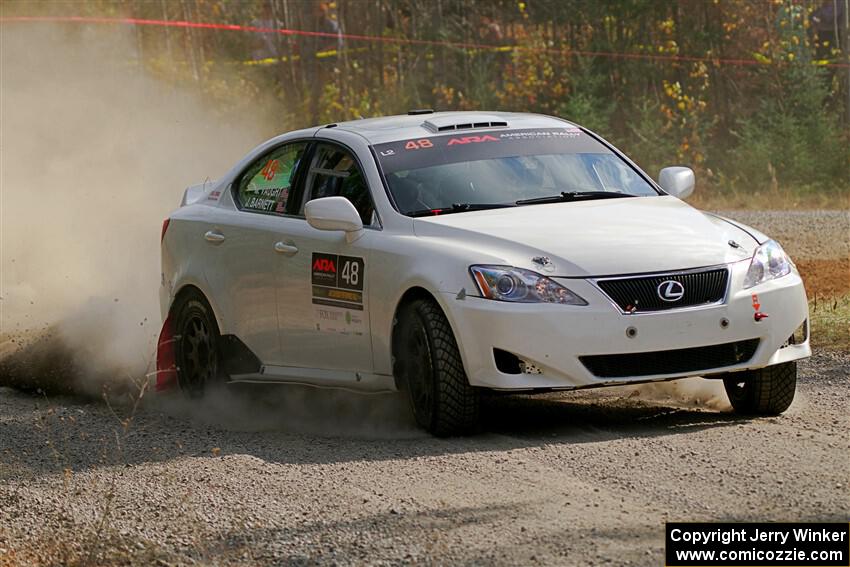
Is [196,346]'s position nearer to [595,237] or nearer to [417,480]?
[595,237]

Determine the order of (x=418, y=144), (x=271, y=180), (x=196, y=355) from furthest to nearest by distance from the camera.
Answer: (x=196, y=355) → (x=271, y=180) → (x=418, y=144)

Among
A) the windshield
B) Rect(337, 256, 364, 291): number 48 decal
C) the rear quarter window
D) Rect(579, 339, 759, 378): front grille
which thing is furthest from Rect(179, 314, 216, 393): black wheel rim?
Rect(579, 339, 759, 378): front grille

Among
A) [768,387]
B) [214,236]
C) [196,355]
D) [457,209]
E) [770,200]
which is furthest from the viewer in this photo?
[770,200]

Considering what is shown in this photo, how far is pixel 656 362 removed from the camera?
7656 mm

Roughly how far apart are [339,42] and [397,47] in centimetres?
145

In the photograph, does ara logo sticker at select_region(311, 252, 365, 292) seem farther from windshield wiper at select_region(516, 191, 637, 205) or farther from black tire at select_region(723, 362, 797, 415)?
black tire at select_region(723, 362, 797, 415)

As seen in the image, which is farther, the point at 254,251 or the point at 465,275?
the point at 254,251

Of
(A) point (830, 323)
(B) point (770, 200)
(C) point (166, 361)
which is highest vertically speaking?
(C) point (166, 361)

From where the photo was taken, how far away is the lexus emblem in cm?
762

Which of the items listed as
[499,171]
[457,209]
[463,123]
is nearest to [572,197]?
[499,171]

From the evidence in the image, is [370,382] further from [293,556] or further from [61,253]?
[61,253]

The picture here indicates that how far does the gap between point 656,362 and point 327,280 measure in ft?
6.83

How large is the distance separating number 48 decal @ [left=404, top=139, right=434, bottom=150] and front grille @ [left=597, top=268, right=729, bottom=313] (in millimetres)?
1915

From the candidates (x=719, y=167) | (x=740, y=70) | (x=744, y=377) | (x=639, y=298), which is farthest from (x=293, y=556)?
(x=740, y=70)
